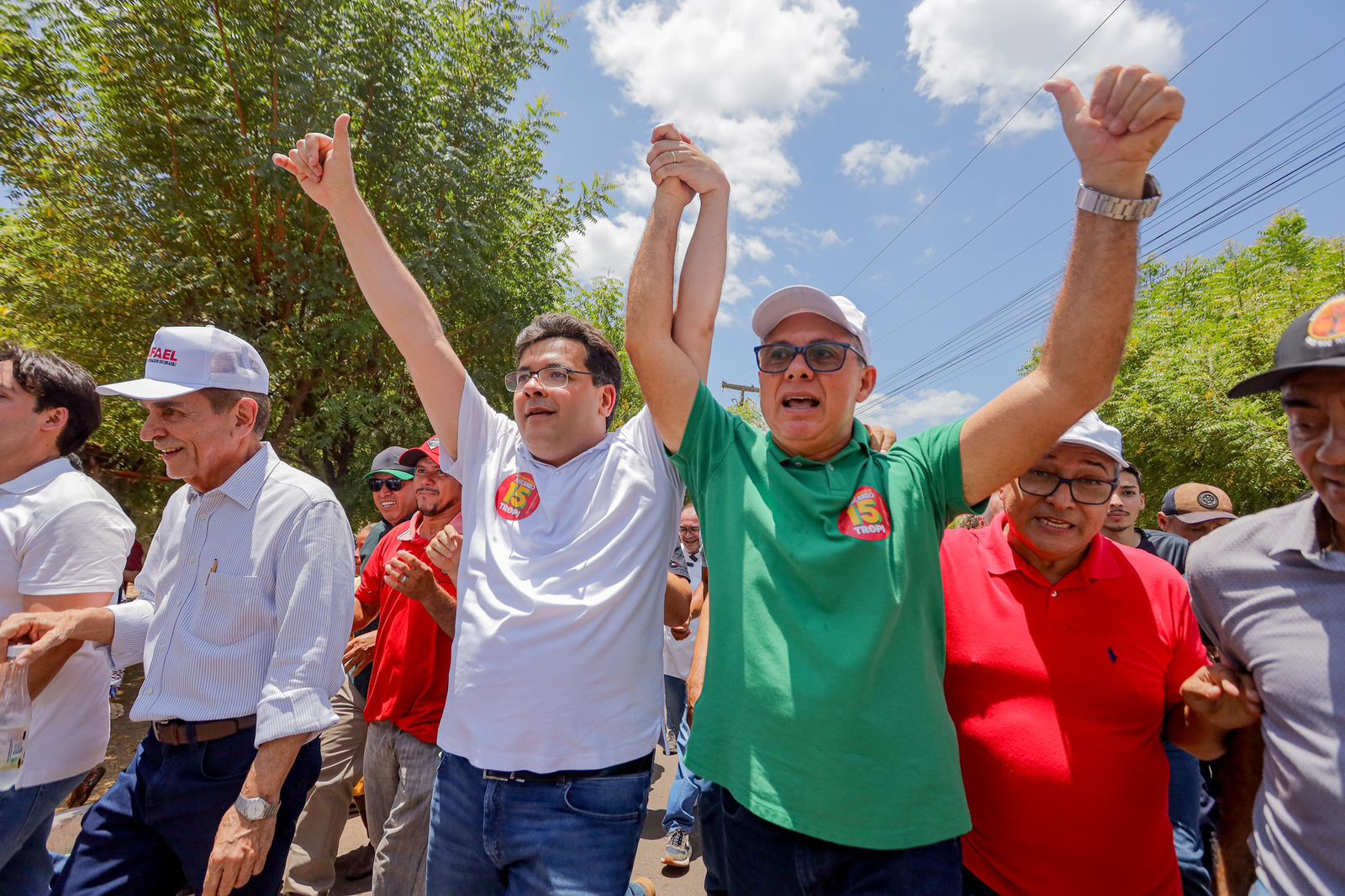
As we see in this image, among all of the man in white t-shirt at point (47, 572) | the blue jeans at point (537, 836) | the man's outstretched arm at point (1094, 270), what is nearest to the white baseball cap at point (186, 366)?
the man in white t-shirt at point (47, 572)

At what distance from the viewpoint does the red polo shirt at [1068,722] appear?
1729 mm

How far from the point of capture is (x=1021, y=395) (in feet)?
4.94

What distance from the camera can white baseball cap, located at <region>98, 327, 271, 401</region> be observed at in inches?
87.2

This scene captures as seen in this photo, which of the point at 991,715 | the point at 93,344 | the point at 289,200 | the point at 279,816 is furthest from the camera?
the point at 289,200

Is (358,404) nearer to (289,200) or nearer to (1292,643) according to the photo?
(289,200)

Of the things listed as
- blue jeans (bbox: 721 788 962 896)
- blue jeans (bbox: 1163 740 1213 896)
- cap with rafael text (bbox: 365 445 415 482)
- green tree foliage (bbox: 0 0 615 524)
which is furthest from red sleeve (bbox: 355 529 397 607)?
green tree foliage (bbox: 0 0 615 524)

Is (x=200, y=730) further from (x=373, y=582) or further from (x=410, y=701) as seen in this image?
(x=373, y=582)

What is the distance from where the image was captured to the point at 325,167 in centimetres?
211

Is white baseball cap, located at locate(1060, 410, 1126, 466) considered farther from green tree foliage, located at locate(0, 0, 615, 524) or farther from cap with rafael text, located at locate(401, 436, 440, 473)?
green tree foliage, located at locate(0, 0, 615, 524)

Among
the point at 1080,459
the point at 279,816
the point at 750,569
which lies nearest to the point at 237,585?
the point at 279,816

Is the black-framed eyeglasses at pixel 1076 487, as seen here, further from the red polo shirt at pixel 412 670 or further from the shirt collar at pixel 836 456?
the red polo shirt at pixel 412 670

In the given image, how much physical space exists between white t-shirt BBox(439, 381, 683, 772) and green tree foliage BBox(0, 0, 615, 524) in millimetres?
6661

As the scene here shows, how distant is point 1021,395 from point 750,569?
0.73 meters

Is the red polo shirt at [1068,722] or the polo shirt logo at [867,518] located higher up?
the polo shirt logo at [867,518]
